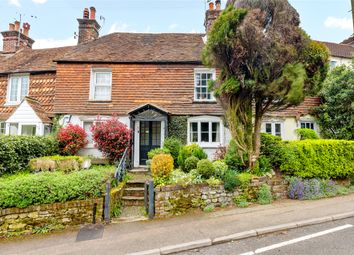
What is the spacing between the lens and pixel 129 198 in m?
8.17

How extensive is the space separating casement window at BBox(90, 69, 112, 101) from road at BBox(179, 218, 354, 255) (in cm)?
1094

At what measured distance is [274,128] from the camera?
14266 mm

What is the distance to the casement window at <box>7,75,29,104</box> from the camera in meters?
15.0

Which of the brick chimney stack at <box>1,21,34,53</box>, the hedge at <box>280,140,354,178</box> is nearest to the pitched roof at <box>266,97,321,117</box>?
the hedge at <box>280,140,354,178</box>

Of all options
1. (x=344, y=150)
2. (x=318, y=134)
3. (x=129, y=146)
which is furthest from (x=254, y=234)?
(x=318, y=134)

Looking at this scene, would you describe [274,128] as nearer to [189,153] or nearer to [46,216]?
[189,153]

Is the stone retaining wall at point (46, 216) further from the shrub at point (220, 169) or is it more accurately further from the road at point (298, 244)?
the shrub at point (220, 169)

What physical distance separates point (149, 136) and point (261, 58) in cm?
758

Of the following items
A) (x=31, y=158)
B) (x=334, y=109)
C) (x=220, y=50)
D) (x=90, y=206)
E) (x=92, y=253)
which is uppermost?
(x=220, y=50)

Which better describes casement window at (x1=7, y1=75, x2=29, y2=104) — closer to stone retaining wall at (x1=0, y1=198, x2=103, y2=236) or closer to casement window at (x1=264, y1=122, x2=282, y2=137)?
stone retaining wall at (x1=0, y1=198, x2=103, y2=236)

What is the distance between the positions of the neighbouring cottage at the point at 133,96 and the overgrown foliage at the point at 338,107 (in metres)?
0.78

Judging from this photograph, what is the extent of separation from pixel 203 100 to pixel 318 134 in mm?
8436

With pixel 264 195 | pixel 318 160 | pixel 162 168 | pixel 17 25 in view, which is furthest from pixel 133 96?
pixel 17 25

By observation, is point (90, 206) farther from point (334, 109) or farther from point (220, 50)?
point (334, 109)
